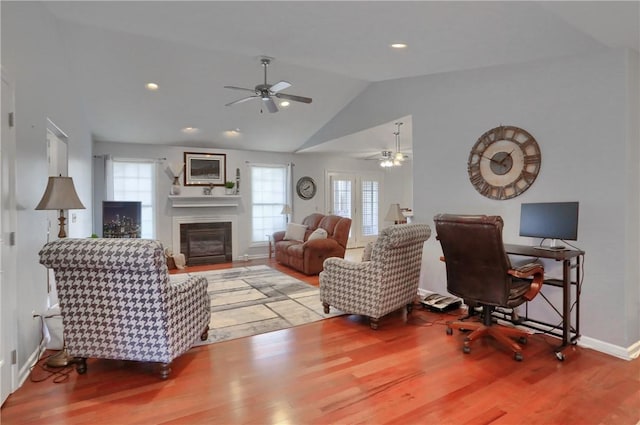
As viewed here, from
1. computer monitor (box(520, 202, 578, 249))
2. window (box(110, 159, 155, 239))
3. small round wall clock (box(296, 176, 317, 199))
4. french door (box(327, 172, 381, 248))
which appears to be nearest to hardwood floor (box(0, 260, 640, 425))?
computer monitor (box(520, 202, 578, 249))

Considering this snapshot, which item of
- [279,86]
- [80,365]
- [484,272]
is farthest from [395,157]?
A: [80,365]

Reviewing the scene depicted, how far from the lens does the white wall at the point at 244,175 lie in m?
6.80

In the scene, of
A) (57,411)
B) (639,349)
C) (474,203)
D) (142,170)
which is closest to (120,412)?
(57,411)

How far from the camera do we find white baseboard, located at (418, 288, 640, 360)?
280 centimetres

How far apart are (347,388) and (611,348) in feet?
7.42

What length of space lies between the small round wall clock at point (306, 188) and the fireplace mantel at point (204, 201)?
1.44 m

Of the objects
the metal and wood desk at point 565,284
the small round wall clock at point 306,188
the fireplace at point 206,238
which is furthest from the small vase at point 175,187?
the metal and wood desk at point 565,284

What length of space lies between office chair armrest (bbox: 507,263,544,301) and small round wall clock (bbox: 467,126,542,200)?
0.93 meters

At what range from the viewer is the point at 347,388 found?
7.77 feet

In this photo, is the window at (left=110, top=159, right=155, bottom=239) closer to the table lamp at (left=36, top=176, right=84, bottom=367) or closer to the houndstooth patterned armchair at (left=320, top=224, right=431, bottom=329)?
the table lamp at (left=36, top=176, right=84, bottom=367)

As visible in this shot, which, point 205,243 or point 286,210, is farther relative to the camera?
point 286,210

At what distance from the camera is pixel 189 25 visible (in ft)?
10.7

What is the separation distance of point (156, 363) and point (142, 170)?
Answer: 507 centimetres

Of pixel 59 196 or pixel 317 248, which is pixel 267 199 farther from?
pixel 59 196
